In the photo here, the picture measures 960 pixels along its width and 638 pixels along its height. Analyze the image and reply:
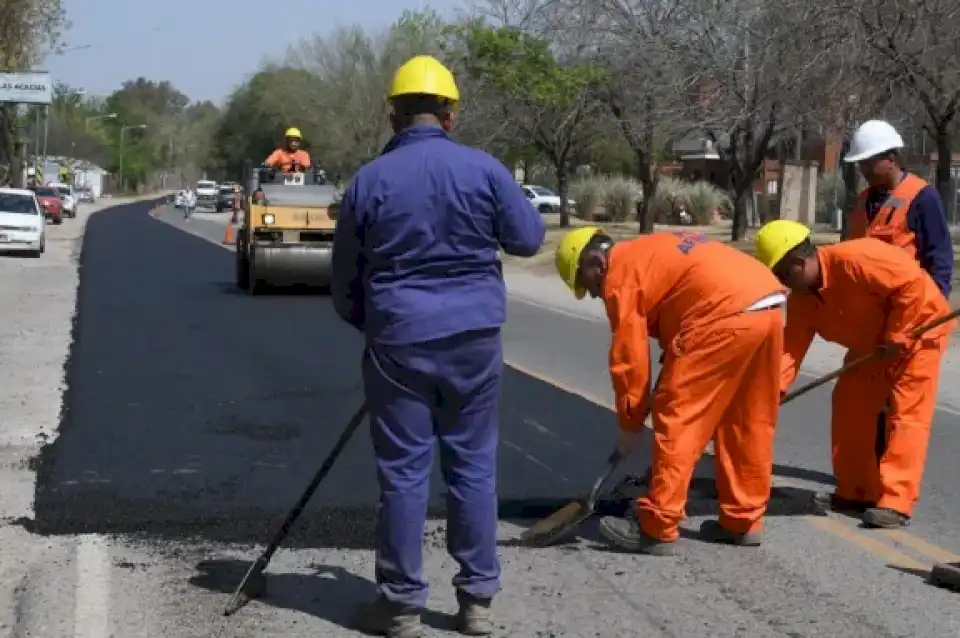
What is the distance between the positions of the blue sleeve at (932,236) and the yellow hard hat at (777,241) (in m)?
0.93

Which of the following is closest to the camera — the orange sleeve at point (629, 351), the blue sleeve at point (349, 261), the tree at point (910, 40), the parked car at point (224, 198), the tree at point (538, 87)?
the blue sleeve at point (349, 261)

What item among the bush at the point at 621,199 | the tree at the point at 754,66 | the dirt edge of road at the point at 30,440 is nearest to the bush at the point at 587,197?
the bush at the point at 621,199

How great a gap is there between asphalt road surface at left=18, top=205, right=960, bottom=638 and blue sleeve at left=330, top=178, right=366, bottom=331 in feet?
3.73

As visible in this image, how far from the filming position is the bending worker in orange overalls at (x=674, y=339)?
6.18 meters

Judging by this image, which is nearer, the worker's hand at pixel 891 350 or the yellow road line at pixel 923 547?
the yellow road line at pixel 923 547

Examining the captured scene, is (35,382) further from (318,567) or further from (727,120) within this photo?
(727,120)

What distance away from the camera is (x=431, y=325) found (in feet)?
16.6

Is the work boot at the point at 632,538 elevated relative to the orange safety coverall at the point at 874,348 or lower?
lower

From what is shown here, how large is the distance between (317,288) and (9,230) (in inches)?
472

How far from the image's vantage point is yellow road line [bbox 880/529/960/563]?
21.4 feet

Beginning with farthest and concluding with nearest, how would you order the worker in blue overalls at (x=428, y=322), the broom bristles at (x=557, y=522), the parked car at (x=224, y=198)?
the parked car at (x=224, y=198)
the broom bristles at (x=557, y=522)
the worker in blue overalls at (x=428, y=322)

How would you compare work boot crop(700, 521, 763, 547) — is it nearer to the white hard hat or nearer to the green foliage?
the white hard hat

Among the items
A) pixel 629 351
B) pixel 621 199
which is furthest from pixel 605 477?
pixel 621 199

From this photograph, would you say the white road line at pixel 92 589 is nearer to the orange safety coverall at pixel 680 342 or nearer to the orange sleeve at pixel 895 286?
the orange safety coverall at pixel 680 342
